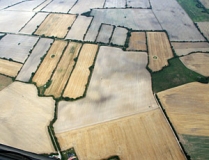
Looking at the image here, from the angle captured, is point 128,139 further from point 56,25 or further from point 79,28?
point 56,25

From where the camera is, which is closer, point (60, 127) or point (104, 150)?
point (104, 150)

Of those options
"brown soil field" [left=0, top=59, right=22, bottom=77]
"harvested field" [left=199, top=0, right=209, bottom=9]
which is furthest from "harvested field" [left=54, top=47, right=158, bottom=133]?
"harvested field" [left=199, top=0, right=209, bottom=9]

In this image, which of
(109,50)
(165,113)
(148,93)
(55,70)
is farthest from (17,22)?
(165,113)

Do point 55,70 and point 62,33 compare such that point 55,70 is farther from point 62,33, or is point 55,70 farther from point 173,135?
point 173,135

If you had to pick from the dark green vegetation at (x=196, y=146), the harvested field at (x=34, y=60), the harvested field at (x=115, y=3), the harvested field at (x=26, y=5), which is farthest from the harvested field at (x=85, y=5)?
the dark green vegetation at (x=196, y=146)

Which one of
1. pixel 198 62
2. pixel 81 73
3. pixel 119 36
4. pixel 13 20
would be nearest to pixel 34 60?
pixel 81 73

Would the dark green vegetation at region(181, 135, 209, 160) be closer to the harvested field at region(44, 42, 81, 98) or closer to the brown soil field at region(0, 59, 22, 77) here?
the harvested field at region(44, 42, 81, 98)
